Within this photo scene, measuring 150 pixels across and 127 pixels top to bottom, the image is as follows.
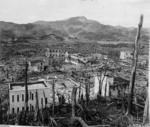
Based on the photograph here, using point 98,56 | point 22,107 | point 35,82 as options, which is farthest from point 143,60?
point 22,107

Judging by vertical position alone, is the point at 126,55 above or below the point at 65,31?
below

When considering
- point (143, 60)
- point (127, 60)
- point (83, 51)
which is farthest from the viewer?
point (83, 51)

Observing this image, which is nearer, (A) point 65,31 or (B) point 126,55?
(B) point 126,55

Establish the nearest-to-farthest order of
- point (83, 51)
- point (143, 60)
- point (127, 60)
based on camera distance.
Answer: point (143, 60)
point (127, 60)
point (83, 51)

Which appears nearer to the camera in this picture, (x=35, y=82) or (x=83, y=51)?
(x=35, y=82)

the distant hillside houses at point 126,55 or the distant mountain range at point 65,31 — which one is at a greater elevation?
the distant mountain range at point 65,31

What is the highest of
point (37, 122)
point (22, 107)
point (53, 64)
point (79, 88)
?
point (53, 64)

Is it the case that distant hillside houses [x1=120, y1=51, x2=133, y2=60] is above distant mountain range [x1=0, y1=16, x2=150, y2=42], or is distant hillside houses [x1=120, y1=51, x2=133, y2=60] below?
below

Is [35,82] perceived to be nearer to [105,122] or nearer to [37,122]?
[37,122]
